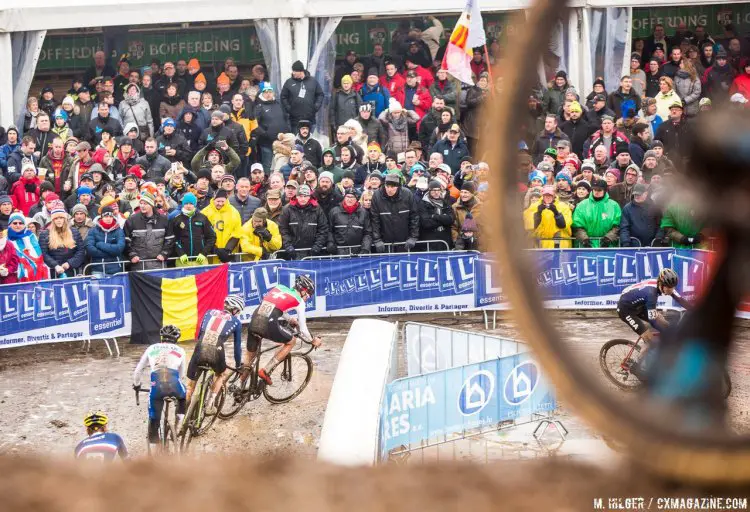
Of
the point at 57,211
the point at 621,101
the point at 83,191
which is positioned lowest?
the point at 57,211

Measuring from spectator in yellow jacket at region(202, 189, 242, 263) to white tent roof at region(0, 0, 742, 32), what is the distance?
491cm

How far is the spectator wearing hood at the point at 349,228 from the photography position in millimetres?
15359

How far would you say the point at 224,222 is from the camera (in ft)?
49.4

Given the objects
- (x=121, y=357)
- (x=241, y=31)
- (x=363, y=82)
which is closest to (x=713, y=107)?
(x=121, y=357)

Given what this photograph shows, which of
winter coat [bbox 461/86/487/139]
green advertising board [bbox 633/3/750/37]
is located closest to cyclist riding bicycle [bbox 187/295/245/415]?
winter coat [bbox 461/86/487/139]

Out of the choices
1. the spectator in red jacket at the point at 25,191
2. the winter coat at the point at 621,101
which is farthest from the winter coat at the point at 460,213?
the spectator in red jacket at the point at 25,191

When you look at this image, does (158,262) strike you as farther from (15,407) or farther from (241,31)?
(241,31)

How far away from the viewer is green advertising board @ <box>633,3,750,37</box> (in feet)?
70.4

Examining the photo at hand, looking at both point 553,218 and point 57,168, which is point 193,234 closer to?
point 57,168

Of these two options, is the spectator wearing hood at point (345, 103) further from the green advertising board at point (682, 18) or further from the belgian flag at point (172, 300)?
the green advertising board at point (682, 18)

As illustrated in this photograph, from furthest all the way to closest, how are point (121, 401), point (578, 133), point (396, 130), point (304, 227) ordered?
1. point (396, 130)
2. point (578, 133)
3. point (304, 227)
4. point (121, 401)

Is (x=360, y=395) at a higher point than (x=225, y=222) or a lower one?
lower

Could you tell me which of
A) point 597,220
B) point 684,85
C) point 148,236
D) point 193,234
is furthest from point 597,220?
point 148,236

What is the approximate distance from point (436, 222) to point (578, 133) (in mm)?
3547
